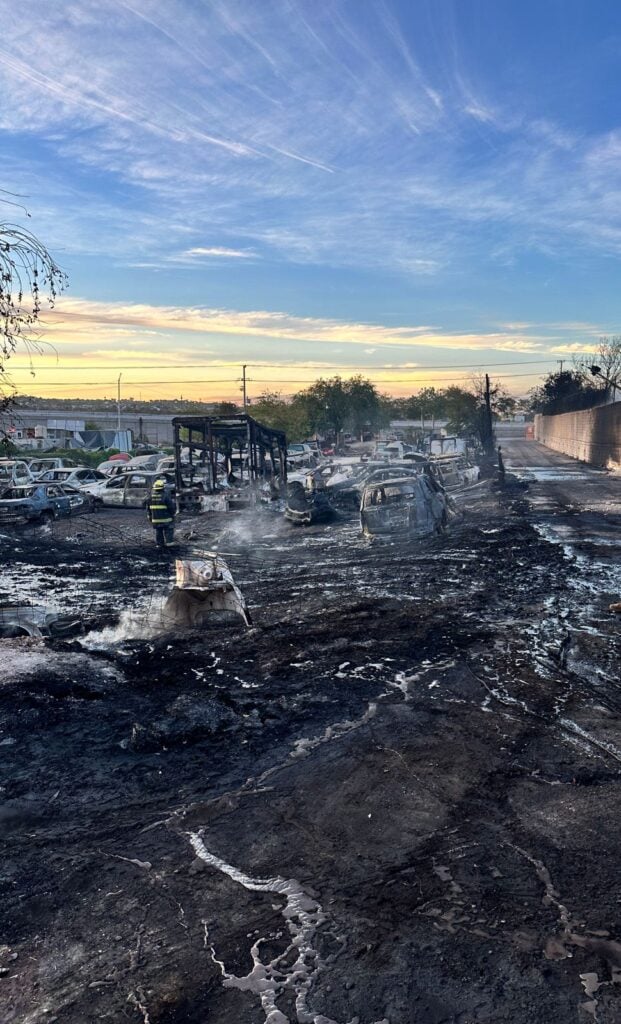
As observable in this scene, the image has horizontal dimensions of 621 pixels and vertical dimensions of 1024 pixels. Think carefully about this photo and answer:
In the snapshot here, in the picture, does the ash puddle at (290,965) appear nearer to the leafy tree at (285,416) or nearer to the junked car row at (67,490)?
the junked car row at (67,490)

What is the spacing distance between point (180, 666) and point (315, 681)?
1.59m

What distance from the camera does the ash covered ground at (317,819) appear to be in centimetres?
335

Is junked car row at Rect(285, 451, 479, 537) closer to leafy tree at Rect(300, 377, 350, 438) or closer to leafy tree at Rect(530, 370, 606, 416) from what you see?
leafy tree at Rect(300, 377, 350, 438)

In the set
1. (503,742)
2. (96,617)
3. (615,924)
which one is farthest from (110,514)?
(615,924)

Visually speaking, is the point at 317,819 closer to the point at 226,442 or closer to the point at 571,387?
the point at 226,442

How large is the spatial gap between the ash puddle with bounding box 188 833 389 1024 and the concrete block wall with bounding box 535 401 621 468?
3678 cm

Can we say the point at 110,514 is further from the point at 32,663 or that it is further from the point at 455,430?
the point at 455,430

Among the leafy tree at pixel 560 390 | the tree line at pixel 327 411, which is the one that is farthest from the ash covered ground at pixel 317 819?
the leafy tree at pixel 560 390

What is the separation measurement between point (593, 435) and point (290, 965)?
1769 inches

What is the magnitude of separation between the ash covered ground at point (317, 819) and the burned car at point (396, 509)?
21.5 feet

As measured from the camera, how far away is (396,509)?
17.2 meters

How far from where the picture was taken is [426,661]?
8.05 m

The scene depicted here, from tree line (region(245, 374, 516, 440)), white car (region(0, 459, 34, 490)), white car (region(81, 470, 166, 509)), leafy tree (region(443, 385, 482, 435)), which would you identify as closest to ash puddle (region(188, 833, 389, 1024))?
white car (region(81, 470, 166, 509))

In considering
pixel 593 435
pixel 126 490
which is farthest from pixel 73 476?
pixel 593 435
